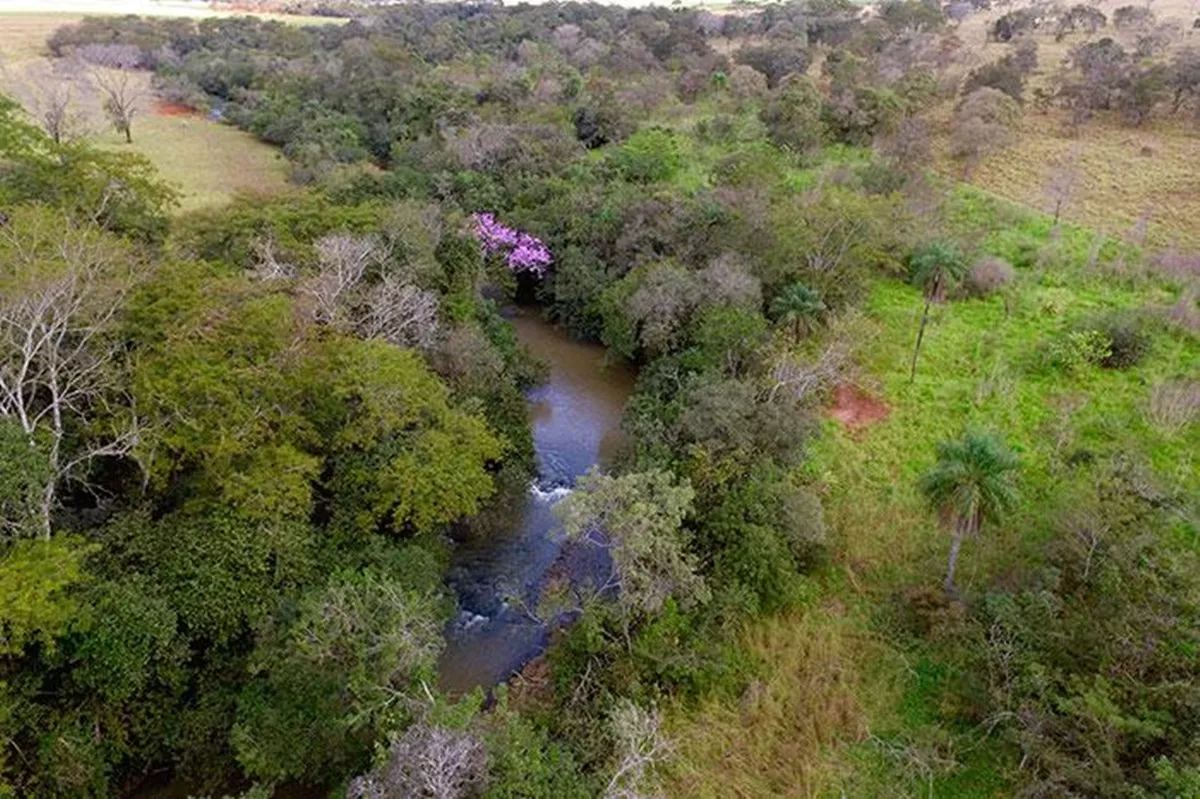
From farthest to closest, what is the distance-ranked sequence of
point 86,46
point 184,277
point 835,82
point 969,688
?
1. point 86,46
2. point 835,82
3. point 184,277
4. point 969,688

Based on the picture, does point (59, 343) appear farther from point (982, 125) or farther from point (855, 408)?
point (982, 125)

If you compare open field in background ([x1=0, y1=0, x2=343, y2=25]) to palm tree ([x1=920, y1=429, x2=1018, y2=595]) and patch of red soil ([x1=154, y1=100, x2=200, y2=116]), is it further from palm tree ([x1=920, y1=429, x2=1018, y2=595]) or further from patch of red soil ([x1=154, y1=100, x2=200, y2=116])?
palm tree ([x1=920, y1=429, x2=1018, y2=595])

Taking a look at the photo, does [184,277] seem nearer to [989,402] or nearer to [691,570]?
[691,570]

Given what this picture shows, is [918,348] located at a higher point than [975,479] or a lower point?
lower

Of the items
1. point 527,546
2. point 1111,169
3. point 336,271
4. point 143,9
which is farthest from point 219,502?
point 143,9

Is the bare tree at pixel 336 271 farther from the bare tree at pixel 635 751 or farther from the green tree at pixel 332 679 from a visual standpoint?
the bare tree at pixel 635 751

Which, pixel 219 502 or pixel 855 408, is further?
pixel 855 408

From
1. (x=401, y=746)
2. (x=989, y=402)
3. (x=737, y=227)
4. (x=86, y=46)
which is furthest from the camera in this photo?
(x=86, y=46)

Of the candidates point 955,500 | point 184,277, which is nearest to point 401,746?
point 955,500
